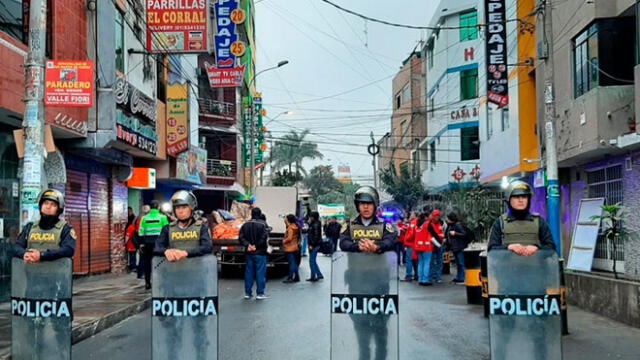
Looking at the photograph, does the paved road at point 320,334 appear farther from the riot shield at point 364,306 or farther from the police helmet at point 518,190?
the police helmet at point 518,190

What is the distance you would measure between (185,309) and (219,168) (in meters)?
35.7

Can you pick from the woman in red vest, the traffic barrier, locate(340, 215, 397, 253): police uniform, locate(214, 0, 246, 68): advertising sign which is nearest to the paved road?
the traffic barrier

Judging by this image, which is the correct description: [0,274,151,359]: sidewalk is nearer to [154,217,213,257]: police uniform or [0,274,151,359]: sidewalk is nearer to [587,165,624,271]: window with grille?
Answer: [154,217,213,257]: police uniform

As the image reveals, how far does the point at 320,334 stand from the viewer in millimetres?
9516

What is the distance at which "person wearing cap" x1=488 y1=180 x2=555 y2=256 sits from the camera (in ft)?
21.0

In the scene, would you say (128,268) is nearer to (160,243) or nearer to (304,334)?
(304,334)

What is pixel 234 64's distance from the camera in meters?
25.4

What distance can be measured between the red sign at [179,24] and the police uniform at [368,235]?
12.7m

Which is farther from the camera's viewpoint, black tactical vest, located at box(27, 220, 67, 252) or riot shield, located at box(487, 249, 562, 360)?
black tactical vest, located at box(27, 220, 67, 252)

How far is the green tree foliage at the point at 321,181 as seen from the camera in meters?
93.7

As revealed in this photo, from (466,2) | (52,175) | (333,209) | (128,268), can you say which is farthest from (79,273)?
(333,209)

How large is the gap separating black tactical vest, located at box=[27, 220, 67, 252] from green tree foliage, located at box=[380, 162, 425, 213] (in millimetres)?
36173

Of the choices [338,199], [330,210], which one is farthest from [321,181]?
[330,210]

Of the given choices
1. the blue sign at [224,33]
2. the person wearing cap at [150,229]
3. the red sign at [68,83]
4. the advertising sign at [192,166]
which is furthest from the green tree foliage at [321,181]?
the red sign at [68,83]
